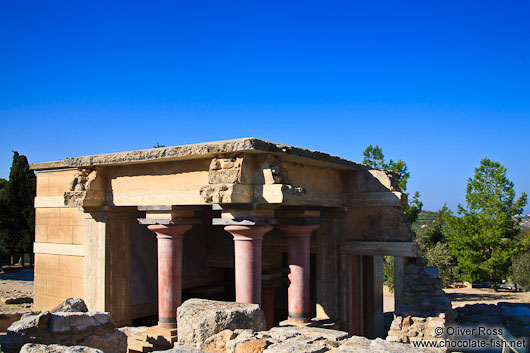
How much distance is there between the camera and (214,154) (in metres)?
7.54

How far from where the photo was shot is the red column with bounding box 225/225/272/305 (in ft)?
25.0

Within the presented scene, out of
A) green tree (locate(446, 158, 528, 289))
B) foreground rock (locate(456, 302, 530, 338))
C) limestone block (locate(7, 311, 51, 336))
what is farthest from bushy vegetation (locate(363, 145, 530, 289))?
limestone block (locate(7, 311, 51, 336))

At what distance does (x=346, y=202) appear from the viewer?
10.4 meters

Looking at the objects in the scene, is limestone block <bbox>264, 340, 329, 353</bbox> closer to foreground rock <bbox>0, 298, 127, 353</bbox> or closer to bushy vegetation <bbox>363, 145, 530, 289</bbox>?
foreground rock <bbox>0, 298, 127, 353</bbox>

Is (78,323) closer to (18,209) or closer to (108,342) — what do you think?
(108,342)

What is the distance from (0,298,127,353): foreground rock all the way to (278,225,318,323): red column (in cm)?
349

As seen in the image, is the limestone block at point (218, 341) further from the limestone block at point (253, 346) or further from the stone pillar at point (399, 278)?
the stone pillar at point (399, 278)

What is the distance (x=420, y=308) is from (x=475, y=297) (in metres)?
12.3

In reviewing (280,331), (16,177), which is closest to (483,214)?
(280,331)

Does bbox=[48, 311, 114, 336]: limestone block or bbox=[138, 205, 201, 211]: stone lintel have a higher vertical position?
bbox=[138, 205, 201, 211]: stone lintel

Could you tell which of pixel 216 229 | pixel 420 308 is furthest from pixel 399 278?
pixel 216 229

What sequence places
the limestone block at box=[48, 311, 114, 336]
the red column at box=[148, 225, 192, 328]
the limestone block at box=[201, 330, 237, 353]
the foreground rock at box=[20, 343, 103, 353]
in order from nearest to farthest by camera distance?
the foreground rock at box=[20, 343, 103, 353]
the limestone block at box=[201, 330, 237, 353]
the limestone block at box=[48, 311, 114, 336]
the red column at box=[148, 225, 192, 328]

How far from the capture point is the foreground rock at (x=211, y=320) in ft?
17.5

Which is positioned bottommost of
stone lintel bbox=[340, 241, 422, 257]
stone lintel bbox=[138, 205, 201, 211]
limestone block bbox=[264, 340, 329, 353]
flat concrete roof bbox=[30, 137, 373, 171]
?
limestone block bbox=[264, 340, 329, 353]
